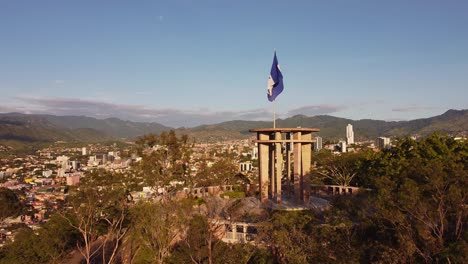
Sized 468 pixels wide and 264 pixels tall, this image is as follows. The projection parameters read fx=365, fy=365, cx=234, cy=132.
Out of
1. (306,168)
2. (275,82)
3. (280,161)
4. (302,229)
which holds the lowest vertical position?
(302,229)

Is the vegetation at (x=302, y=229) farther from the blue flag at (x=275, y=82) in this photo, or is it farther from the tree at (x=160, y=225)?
the blue flag at (x=275, y=82)

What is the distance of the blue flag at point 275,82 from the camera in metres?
24.5

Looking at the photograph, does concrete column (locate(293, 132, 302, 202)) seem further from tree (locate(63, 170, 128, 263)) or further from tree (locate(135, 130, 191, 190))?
tree (locate(63, 170, 128, 263))

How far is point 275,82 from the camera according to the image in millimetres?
24594

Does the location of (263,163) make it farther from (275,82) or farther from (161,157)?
(161,157)

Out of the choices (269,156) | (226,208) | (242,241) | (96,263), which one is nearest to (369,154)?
(269,156)

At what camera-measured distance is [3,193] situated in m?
29.3

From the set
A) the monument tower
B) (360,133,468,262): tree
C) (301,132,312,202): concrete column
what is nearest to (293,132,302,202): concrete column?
the monument tower

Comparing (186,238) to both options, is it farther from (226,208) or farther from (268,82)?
(268,82)

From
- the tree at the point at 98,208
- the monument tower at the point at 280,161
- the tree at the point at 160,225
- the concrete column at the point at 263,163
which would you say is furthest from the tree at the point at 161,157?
the tree at the point at 160,225

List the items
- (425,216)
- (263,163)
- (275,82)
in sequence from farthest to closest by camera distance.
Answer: (275,82)
(263,163)
(425,216)

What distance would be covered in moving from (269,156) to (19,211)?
A: 1988 cm

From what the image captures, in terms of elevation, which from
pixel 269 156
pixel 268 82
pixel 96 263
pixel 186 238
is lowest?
pixel 96 263

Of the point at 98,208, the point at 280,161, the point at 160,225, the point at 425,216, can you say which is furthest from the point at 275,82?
the point at 98,208
